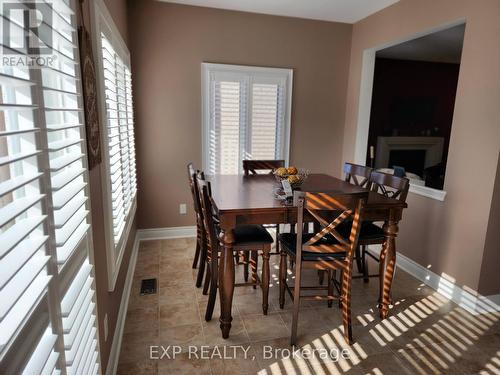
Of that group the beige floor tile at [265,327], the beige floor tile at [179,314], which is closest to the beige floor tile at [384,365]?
the beige floor tile at [265,327]

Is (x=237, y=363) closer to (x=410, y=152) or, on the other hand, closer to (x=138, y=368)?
(x=138, y=368)

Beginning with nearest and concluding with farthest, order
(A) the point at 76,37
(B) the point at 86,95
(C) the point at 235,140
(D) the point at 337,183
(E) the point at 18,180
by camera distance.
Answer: (E) the point at 18,180
(A) the point at 76,37
(B) the point at 86,95
(D) the point at 337,183
(C) the point at 235,140

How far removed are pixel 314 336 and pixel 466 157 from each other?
6.15 ft

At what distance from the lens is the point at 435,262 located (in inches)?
121

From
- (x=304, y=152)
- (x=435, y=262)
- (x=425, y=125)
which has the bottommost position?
(x=435, y=262)

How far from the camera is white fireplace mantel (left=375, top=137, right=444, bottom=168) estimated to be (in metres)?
5.70

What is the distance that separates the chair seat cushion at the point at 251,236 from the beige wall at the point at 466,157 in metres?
1.63

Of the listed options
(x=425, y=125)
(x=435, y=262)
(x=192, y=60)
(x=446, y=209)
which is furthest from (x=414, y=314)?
(x=425, y=125)

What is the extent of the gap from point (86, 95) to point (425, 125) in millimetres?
5860

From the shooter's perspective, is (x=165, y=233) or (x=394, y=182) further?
(x=165, y=233)

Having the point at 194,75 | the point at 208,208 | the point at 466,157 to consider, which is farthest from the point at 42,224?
the point at 194,75

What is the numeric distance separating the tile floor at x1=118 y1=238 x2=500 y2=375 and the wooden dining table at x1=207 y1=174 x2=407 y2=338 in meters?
0.21

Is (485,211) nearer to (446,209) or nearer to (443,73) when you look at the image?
(446,209)

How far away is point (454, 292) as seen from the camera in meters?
2.86
